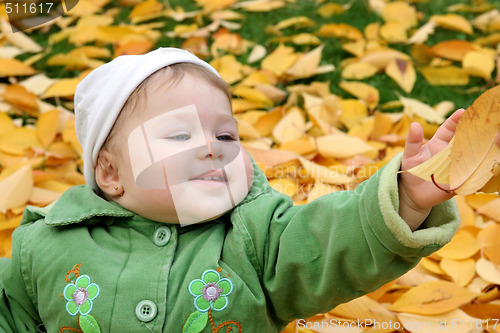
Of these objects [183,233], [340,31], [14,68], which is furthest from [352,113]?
[14,68]

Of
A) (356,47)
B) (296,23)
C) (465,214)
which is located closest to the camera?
(465,214)

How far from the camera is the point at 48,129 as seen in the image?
6.82 feet

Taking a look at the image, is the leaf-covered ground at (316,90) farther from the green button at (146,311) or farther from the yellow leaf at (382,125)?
the green button at (146,311)

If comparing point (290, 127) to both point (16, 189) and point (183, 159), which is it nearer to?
point (16, 189)

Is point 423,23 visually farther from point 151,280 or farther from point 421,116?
point 151,280

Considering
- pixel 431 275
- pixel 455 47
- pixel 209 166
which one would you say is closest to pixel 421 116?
pixel 455 47

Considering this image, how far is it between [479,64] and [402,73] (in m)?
0.31

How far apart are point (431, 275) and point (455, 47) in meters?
1.33

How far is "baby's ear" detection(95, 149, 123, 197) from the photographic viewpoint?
1204 millimetres

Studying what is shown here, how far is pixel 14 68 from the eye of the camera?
8.11ft

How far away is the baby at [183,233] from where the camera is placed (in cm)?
100

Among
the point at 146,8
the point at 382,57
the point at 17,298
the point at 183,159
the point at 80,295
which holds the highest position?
the point at 183,159

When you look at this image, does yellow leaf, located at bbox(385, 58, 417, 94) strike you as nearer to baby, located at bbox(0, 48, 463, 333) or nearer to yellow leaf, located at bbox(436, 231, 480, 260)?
yellow leaf, located at bbox(436, 231, 480, 260)

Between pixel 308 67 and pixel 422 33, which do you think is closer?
pixel 308 67
